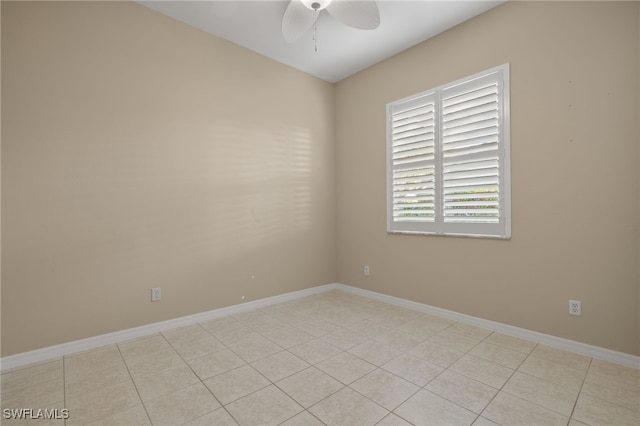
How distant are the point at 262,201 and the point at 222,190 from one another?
19.2 inches

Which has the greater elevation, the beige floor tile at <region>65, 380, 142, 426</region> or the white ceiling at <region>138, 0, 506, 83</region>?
the white ceiling at <region>138, 0, 506, 83</region>

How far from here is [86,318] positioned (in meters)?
2.36

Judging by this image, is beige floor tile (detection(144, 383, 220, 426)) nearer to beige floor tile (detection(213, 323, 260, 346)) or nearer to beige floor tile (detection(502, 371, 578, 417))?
beige floor tile (detection(213, 323, 260, 346))

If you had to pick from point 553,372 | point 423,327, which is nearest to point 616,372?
point 553,372

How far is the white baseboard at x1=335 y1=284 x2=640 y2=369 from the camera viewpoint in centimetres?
206

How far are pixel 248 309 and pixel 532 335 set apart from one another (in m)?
2.67

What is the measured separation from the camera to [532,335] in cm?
244

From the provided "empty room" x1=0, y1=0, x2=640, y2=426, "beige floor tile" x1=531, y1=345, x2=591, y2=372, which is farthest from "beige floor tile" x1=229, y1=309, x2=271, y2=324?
"beige floor tile" x1=531, y1=345, x2=591, y2=372

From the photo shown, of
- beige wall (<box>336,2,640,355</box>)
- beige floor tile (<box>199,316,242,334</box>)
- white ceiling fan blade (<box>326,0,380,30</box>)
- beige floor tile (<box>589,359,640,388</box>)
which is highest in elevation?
white ceiling fan blade (<box>326,0,380,30</box>)

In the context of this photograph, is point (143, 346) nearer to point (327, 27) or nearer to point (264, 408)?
point (264, 408)

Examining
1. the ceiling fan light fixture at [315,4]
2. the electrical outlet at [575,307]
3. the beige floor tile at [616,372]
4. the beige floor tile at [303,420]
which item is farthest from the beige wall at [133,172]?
the beige floor tile at [616,372]

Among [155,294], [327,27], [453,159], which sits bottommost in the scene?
[155,294]

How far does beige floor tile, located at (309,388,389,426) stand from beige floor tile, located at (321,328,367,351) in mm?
630

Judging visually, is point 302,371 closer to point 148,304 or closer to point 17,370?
point 148,304
